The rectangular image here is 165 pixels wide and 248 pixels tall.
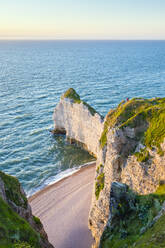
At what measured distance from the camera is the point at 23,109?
61531mm

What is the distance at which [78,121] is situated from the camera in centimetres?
4306

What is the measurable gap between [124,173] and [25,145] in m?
28.5

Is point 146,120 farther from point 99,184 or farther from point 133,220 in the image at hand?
point 133,220

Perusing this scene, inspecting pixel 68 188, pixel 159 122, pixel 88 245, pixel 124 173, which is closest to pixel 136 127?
pixel 159 122

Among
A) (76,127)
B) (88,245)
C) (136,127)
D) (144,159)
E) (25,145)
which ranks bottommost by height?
(88,245)

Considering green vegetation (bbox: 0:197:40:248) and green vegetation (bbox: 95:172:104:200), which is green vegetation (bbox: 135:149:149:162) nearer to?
green vegetation (bbox: 95:172:104:200)

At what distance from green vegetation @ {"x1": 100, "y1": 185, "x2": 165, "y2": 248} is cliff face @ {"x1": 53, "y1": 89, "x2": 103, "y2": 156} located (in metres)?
22.3

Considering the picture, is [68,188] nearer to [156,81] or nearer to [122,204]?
[122,204]

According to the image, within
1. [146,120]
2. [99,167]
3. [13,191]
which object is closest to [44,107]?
[99,167]

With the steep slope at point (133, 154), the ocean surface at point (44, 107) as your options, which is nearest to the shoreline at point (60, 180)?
the ocean surface at point (44, 107)

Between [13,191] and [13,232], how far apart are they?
13.4 feet

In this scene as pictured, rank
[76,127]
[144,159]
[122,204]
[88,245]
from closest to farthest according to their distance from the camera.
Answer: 1. [122,204]
2. [144,159]
3. [88,245]
4. [76,127]

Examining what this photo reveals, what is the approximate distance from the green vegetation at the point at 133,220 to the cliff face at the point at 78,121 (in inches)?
877

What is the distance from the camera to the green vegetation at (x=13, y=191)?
16406 millimetres
